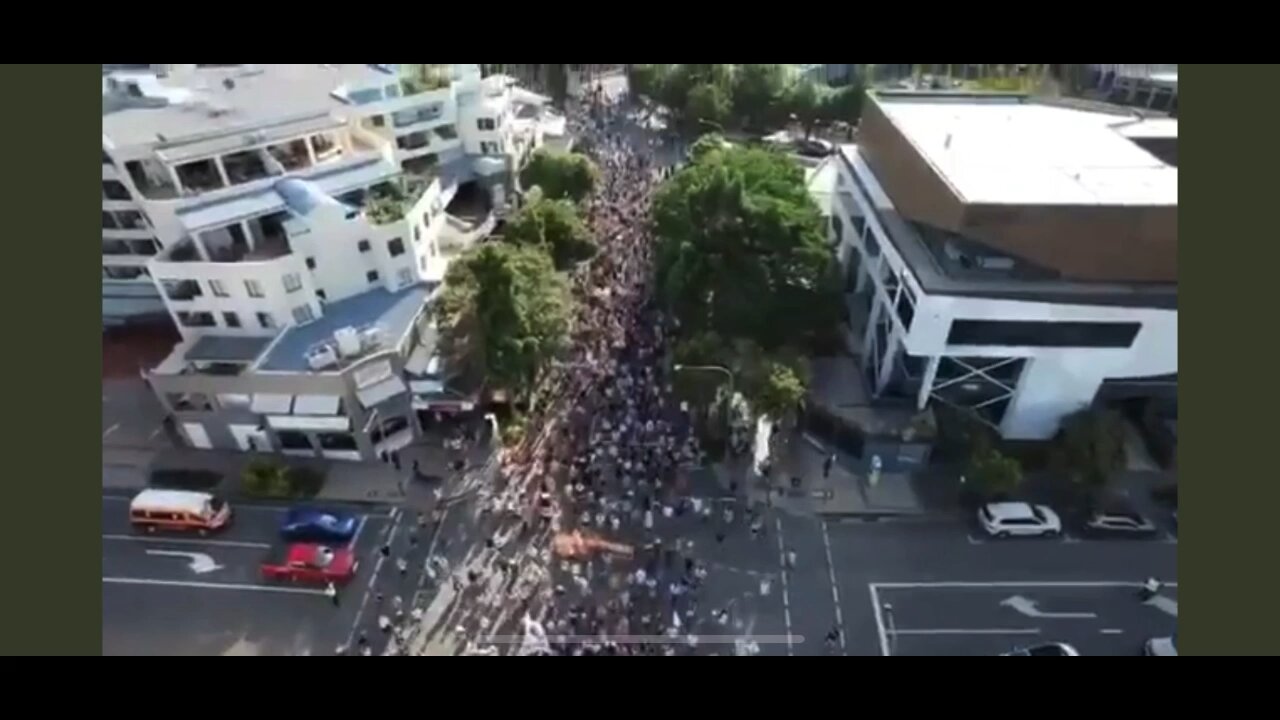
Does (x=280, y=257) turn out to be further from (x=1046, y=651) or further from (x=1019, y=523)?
(x=1046, y=651)

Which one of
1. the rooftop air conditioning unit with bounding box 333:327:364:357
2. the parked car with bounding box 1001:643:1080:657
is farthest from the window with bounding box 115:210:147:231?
the parked car with bounding box 1001:643:1080:657

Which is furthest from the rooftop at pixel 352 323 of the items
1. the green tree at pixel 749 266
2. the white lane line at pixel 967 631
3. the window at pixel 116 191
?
the white lane line at pixel 967 631

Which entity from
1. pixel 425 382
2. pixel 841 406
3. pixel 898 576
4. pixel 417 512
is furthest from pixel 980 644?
pixel 425 382

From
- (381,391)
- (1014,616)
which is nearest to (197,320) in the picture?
(381,391)

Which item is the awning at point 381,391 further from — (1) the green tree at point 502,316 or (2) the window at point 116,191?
(2) the window at point 116,191

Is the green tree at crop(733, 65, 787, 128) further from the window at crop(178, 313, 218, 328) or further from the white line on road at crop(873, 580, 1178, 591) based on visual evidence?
the white line on road at crop(873, 580, 1178, 591)
